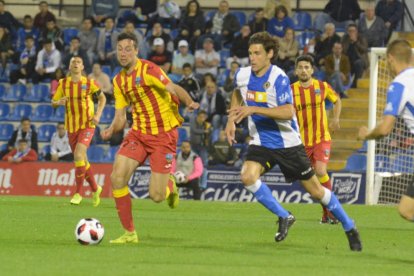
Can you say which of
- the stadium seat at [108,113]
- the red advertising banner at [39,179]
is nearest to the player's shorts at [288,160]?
the red advertising banner at [39,179]

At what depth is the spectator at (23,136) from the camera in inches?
968

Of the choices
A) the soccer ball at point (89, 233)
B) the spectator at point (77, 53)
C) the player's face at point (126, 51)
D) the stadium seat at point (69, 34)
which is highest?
the player's face at point (126, 51)

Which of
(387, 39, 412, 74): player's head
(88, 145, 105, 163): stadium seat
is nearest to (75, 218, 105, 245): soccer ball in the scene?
(387, 39, 412, 74): player's head

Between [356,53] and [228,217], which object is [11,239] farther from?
[356,53]

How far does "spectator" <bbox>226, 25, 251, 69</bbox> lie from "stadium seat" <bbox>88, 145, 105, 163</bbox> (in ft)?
11.5

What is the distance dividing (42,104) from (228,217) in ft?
37.6

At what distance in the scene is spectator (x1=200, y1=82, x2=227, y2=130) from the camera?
24547mm

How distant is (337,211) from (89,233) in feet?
8.00

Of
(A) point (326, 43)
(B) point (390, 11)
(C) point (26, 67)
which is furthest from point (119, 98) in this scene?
(C) point (26, 67)

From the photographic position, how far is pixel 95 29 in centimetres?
2766

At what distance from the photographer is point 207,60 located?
26016 mm

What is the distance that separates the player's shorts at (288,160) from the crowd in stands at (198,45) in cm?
1185

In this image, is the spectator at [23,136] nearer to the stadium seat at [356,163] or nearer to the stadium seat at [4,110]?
the stadium seat at [4,110]

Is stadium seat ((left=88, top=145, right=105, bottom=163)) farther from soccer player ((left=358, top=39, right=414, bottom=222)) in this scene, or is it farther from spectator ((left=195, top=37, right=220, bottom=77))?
soccer player ((left=358, top=39, right=414, bottom=222))
